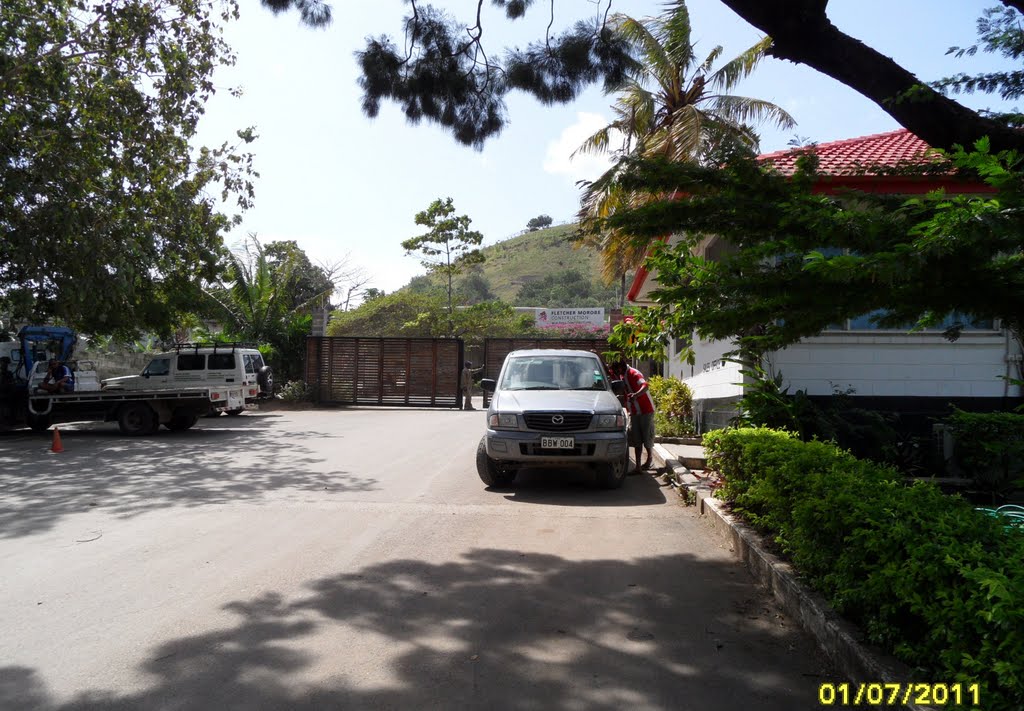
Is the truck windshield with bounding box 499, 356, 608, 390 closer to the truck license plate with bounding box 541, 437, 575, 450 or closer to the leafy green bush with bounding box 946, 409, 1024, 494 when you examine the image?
the truck license plate with bounding box 541, 437, 575, 450

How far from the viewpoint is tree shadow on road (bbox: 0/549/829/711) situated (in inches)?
149

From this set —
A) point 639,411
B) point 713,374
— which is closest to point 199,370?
point 713,374

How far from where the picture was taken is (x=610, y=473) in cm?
1006

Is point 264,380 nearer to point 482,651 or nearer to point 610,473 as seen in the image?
point 610,473

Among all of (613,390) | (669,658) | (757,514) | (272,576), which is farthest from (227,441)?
(669,658)

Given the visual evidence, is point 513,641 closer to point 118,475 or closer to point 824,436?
point 824,436

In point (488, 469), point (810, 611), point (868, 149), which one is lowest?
point (810, 611)

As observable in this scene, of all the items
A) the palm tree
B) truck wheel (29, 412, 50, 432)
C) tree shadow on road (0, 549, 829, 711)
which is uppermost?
the palm tree

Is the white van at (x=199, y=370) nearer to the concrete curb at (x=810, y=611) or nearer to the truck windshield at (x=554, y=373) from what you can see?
the truck windshield at (x=554, y=373)

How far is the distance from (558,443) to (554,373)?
1818mm

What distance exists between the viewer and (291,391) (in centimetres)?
2897
